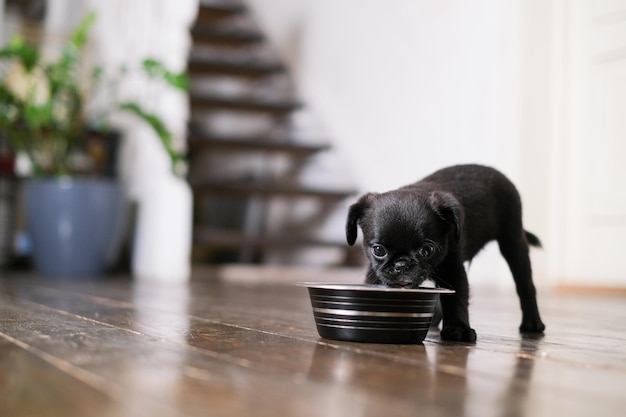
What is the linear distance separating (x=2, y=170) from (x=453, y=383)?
410 centimetres

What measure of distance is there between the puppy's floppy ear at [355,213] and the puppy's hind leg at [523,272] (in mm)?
407

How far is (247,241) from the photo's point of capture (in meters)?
4.45

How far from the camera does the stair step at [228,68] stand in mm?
5273

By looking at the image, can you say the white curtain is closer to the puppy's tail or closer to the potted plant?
the potted plant

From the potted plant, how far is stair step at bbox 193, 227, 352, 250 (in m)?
0.46

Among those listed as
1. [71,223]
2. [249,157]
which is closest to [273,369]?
[71,223]

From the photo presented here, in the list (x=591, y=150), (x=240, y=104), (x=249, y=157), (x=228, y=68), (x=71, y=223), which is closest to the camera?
(x=591, y=150)

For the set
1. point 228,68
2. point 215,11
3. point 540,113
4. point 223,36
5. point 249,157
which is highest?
point 215,11

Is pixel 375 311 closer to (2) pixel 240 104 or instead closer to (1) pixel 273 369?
(1) pixel 273 369

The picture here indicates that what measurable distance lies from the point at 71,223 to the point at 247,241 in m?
0.96

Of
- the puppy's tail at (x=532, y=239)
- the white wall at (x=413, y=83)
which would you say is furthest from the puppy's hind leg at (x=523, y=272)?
the white wall at (x=413, y=83)

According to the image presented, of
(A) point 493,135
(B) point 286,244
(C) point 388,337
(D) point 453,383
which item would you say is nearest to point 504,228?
(C) point 388,337

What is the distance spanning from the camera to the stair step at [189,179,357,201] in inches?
177

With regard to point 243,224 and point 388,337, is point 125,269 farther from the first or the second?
point 388,337
